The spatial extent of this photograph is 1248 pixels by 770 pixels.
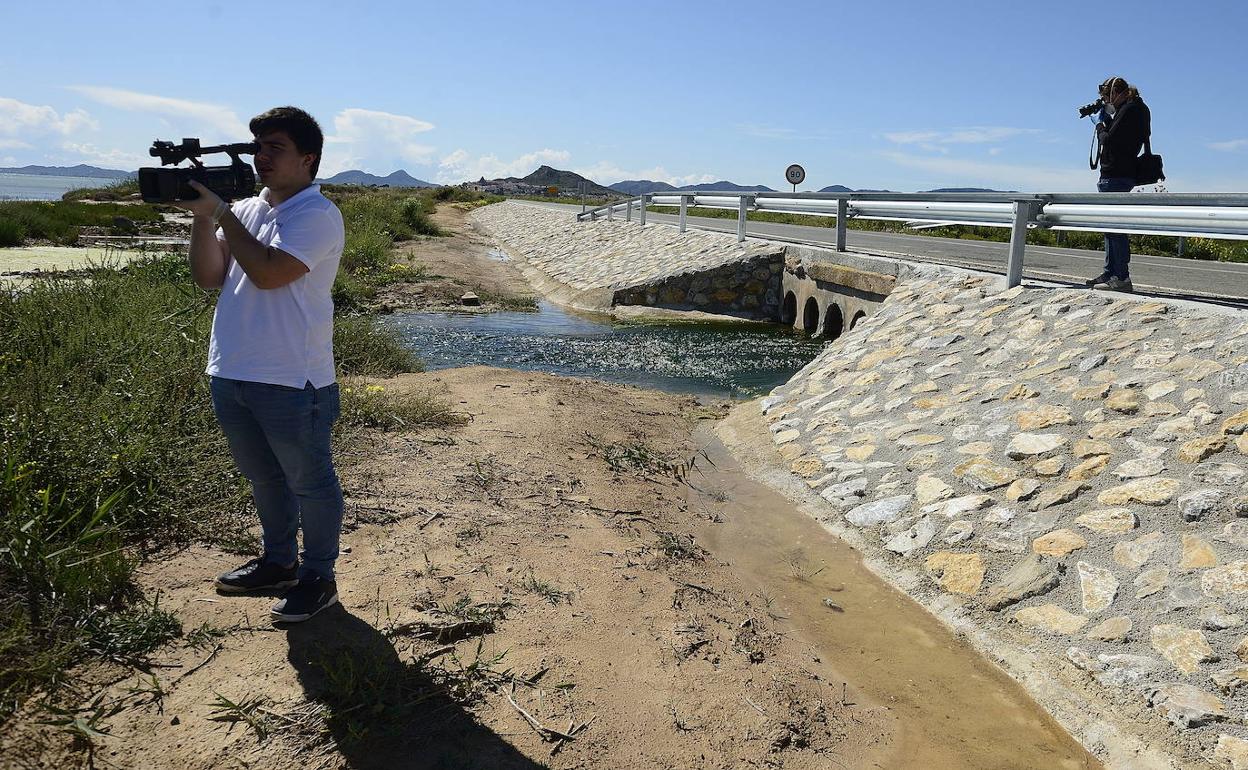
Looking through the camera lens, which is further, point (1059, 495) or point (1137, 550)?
point (1059, 495)

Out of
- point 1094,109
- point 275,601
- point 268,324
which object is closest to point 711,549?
point 275,601

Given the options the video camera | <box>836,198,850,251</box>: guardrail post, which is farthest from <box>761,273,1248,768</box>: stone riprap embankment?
Result: <box>836,198,850,251</box>: guardrail post

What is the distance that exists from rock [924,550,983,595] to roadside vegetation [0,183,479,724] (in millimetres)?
3655

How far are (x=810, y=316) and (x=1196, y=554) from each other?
10677mm

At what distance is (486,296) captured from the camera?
17.4 meters

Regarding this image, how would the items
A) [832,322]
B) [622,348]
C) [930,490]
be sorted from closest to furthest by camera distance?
[930,490] < [622,348] < [832,322]

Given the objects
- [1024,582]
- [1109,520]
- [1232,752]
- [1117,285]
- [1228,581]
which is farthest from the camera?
[1117,285]

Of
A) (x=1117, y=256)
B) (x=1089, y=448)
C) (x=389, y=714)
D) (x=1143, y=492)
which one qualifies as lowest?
(x=389, y=714)

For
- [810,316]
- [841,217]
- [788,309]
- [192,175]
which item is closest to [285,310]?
[192,175]

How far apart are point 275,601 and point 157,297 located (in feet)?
16.4

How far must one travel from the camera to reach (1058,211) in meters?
8.20

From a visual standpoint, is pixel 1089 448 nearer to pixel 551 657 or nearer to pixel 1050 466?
pixel 1050 466

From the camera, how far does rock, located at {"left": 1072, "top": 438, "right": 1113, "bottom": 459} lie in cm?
526

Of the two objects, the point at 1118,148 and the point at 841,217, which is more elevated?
the point at 1118,148
